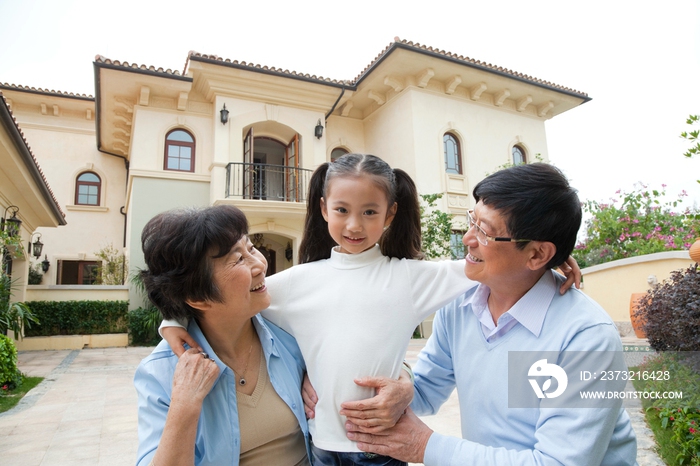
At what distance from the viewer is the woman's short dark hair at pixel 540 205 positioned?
1.39 meters

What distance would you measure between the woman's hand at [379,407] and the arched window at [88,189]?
1506cm

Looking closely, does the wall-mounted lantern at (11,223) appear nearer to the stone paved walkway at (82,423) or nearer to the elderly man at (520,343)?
the stone paved walkway at (82,423)

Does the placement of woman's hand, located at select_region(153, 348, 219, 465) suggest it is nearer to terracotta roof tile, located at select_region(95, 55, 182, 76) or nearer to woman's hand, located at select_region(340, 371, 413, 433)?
woman's hand, located at select_region(340, 371, 413, 433)

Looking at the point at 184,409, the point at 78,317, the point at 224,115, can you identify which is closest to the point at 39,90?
the point at 224,115

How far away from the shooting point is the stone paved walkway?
11.4 ft

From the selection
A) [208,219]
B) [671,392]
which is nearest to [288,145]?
[671,392]

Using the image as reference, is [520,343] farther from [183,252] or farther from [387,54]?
[387,54]

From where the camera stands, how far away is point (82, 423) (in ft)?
14.4

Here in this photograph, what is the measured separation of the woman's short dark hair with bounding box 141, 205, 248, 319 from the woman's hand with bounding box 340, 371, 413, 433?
0.56 metres

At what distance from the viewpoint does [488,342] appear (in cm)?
151

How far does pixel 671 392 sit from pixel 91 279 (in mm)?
14290

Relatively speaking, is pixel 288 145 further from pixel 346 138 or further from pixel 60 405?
pixel 60 405

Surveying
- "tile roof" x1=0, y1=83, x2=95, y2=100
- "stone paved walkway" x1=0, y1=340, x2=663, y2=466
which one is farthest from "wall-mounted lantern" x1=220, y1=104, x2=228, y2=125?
"stone paved walkway" x1=0, y1=340, x2=663, y2=466

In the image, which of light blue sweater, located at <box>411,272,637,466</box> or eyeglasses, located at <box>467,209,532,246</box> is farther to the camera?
eyeglasses, located at <box>467,209,532,246</box>
